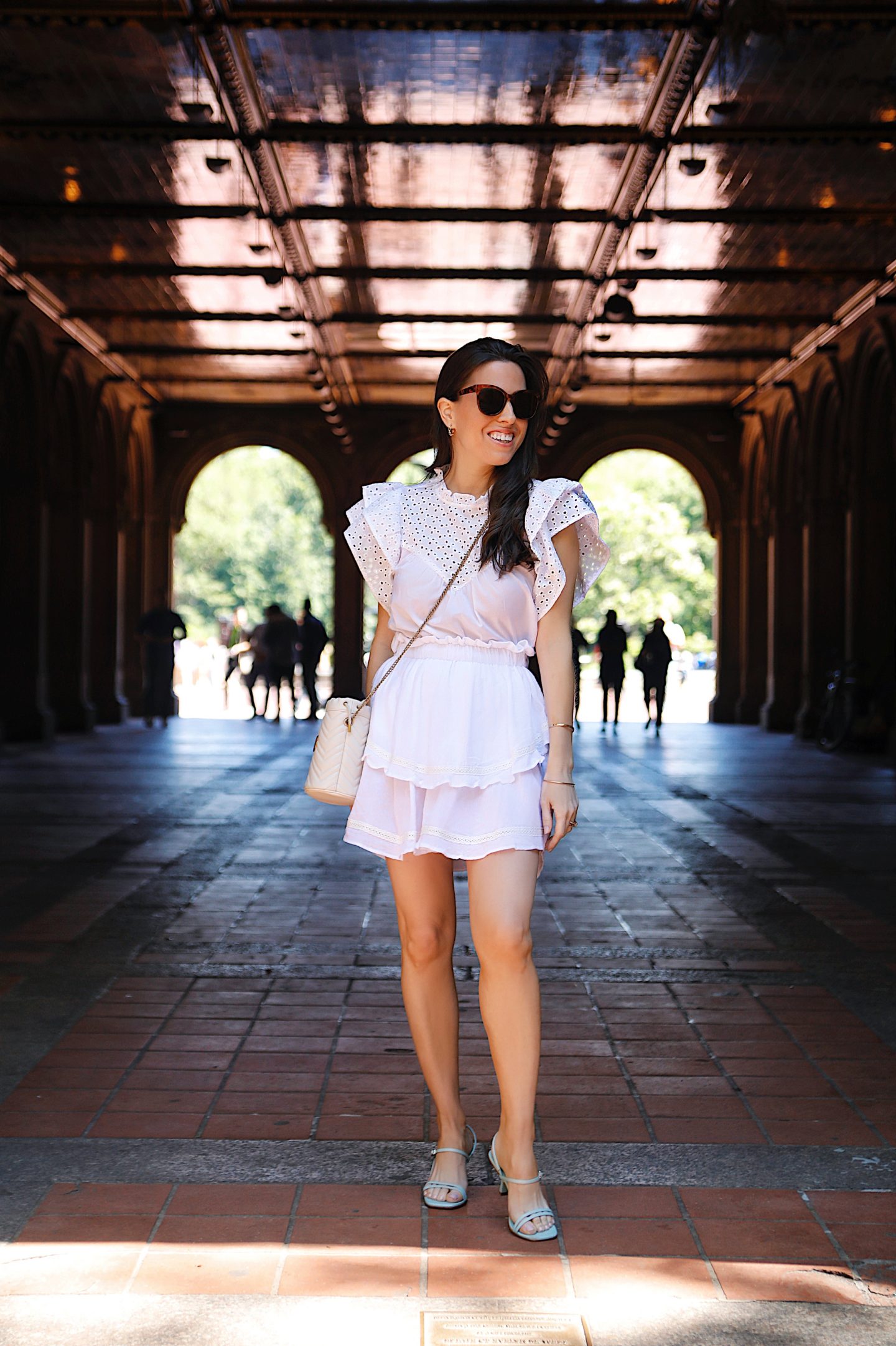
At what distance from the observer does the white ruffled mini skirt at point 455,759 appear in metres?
2.89

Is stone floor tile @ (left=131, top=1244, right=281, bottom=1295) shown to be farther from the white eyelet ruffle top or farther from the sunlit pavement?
the white eyelet ruffle top

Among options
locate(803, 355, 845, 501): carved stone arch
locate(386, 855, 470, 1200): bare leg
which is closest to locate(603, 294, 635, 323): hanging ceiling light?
locate(803, 355, 845, 501): carved stone arch

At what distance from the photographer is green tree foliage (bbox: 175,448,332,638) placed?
5812cm

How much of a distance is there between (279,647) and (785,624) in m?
7.61

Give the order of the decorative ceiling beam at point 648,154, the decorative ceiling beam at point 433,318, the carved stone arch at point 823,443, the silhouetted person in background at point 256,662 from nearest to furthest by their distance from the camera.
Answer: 1. the decorative ceiling beam at point 648,154
2. the decorative ceiling beam at point 433,318
3. the carved stone arch at point 823,443
4. the silhouetted person in background at point 256,662

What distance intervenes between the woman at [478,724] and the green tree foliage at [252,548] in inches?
2139

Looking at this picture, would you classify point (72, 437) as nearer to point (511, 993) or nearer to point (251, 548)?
point (511, 993)

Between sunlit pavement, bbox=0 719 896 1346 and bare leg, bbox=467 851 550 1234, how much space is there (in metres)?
0.16

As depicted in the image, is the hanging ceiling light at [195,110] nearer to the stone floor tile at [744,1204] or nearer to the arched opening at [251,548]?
the stone floor tile at [744,1204]

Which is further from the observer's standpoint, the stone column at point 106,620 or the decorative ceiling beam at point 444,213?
the stone column at point 106,620

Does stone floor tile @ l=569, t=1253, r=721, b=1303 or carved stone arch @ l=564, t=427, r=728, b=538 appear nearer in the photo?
stone floor tile @ l=569, t=1253, r=721, b=1303

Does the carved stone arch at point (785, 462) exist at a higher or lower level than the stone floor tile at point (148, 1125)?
higher

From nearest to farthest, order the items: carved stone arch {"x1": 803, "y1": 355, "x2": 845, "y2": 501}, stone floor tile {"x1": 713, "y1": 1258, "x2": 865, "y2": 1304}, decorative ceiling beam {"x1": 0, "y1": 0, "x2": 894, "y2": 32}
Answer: stone floor tile {"x1": 713, "y1": 1258, "x2": 865, "y2": 1304} → decorative ceiling beam {"x1": 0, "y1": 0, "x2": 894, "y2": 32} → carved stone arch {"x1": 803, "y1": 355, "x2": 845, "y2": 501}

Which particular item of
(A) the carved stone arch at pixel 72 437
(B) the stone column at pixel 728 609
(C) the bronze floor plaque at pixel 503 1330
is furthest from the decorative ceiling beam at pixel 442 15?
(B) the stone column at pixel 728 609
